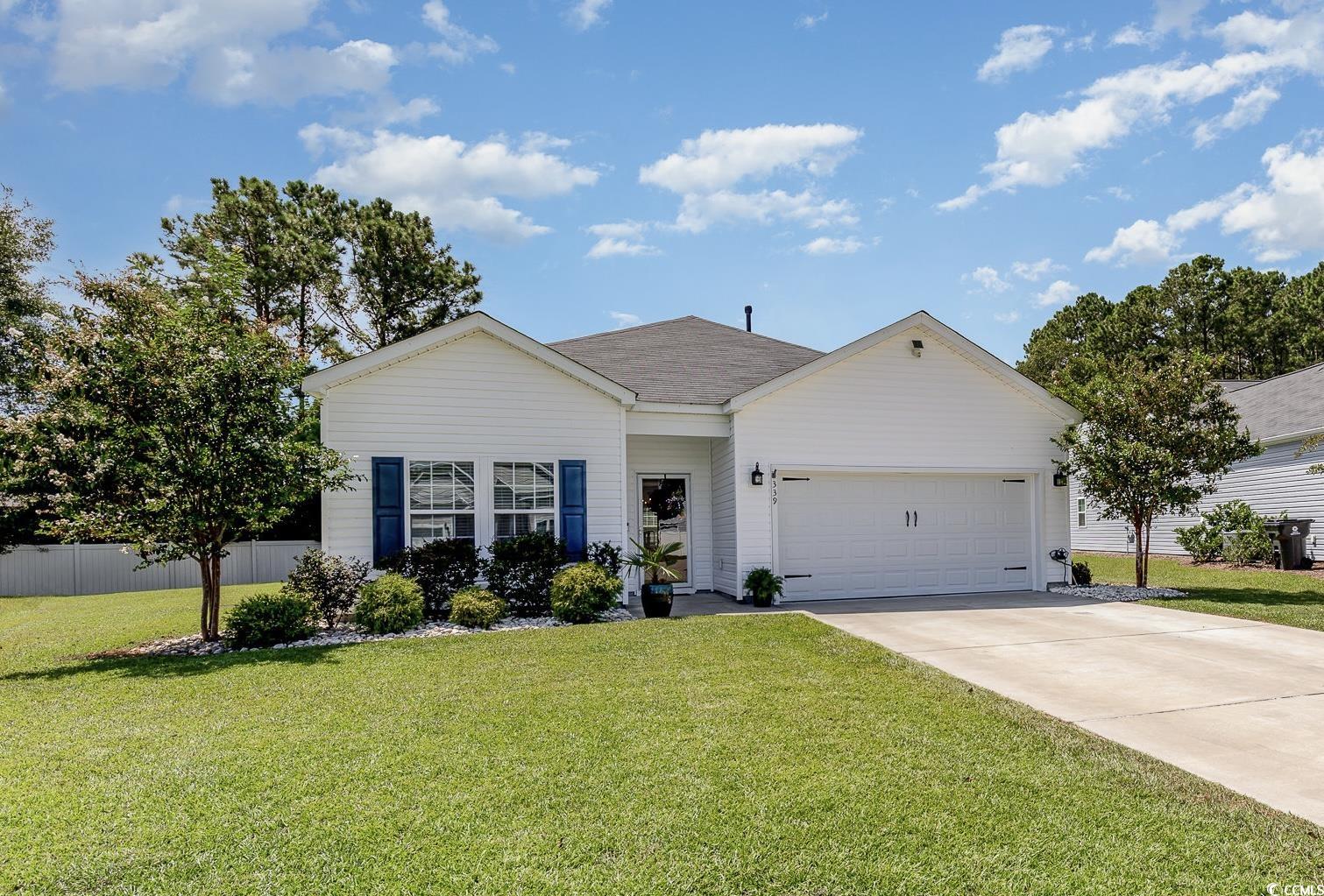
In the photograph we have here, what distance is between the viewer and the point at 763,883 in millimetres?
2982

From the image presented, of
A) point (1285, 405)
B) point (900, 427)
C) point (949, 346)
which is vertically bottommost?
point (900, 427)

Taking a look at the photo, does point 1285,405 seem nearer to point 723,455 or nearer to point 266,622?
point 723,455

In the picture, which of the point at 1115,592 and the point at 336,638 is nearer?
the point at 336,638

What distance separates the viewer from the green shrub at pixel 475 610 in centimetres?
913

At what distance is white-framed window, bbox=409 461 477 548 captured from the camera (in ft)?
33.7

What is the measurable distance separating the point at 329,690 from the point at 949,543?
10.2m

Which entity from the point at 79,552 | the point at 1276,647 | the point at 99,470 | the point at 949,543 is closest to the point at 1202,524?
the point at 949,543

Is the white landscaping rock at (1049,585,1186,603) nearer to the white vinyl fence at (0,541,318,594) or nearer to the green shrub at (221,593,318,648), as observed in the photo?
the green shrub at (221,593,318,648)

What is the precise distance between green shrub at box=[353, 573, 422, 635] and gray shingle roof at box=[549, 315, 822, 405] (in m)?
4.56

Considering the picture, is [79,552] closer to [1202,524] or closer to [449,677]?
[449,677]

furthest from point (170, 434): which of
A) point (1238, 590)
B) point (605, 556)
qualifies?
point (1238, 590)

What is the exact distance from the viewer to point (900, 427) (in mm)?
12234

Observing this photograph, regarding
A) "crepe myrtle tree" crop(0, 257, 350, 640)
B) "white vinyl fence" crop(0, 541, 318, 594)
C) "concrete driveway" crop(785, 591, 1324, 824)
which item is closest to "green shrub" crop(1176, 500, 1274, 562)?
"concrete driveway" crop(785, 591, 1324, 824)

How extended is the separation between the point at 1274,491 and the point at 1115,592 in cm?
882
